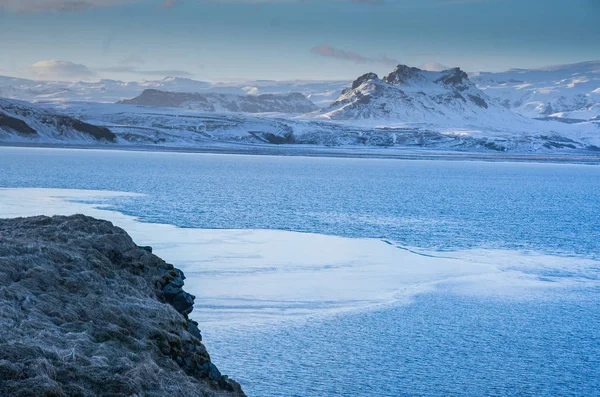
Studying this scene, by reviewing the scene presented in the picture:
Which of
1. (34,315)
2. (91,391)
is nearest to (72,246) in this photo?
(34,315)

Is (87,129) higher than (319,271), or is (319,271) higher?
(87,129)

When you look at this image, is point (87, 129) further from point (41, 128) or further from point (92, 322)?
point (92, 322)

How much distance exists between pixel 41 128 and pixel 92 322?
6982 inches

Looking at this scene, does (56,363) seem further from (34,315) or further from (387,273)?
(387,273)

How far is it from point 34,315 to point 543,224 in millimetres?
33783

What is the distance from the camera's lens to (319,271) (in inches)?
896

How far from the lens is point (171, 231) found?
98.1 feet

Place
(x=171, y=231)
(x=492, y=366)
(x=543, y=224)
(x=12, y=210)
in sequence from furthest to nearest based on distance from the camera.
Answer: (x=543, y=224) → (x=12, y=210) → (x=171, y=231) → (x=492, y=366)

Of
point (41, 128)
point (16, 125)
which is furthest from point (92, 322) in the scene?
point (41, 128)

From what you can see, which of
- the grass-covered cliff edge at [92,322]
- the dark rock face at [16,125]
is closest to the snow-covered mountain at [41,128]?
the dark rock face at [16,125]

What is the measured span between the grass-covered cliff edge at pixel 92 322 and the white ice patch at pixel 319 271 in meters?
2.57

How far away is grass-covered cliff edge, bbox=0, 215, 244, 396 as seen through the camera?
892cm

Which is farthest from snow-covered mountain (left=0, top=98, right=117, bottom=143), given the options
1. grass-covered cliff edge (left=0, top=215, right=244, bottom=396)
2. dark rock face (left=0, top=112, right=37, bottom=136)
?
grass-covered cliff edge (left=0, top=215, right=244, bottom=396)

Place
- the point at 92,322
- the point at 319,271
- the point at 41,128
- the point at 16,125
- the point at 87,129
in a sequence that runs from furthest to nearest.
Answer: the point at 87,129 → the point at 41,128 → the point at 16,125 → the point at 319,271 → the point at 92,322
